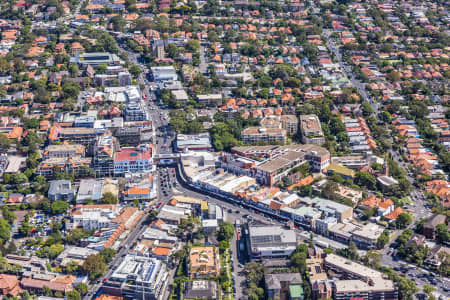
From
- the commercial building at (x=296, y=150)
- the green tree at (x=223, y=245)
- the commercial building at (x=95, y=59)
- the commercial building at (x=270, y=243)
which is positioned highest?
the commercial building at (x=95, y=59)

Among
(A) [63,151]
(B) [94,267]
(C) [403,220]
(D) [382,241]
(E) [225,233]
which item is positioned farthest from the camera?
(A) [63,151]

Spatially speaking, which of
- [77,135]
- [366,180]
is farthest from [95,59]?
[366,180]

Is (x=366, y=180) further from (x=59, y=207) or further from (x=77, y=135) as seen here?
(x=77, y=135)

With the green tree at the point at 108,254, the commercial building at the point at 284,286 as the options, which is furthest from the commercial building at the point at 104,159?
the commercial building at the point at 284,286

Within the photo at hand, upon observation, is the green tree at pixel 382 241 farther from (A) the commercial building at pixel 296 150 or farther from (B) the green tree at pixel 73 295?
(B) the green tree at pixel 73 295

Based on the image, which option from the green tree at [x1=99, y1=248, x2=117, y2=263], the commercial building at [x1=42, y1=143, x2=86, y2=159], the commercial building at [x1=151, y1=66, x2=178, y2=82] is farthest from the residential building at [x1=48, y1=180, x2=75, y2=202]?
the commercial building at [x1=151, y1=66, x2=178, y2=82]

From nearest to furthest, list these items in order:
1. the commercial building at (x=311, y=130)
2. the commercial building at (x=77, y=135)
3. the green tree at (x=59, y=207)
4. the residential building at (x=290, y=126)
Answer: the green tree at (x=59, y=207)
the commercial building at (x=77, y=135)
the commercial building at (x=311, y=130)
the residential building at (x=290, y=126)

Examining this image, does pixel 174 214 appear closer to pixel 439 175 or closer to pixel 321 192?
pixel 321 192
